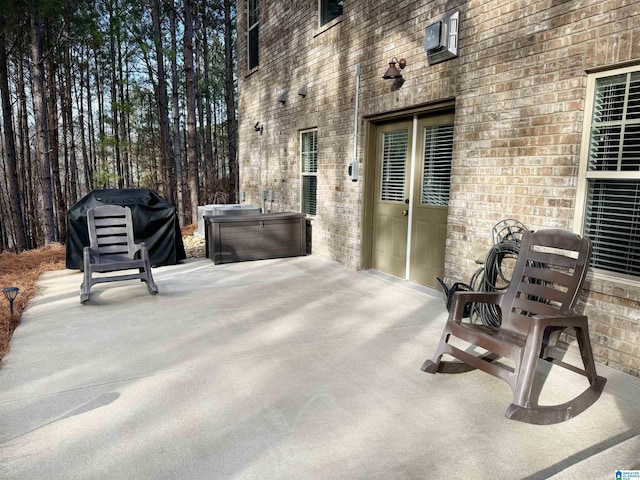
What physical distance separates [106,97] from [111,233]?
17.6m

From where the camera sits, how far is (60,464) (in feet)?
6.14

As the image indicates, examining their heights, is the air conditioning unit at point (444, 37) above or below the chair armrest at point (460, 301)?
above

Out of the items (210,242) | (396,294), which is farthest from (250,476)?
(210,242)

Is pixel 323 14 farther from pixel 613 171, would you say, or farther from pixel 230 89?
pixel 230 89

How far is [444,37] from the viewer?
165 inches

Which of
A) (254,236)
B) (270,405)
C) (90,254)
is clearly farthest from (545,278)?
(254,236)

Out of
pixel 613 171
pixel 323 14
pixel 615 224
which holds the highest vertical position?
pixel 323 14

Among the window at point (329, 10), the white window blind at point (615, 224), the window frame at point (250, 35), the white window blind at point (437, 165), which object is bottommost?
the white window blind at point (615, 224)

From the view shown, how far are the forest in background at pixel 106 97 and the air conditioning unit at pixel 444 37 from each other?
301 inches

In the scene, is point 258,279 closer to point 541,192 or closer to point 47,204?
point 541,192

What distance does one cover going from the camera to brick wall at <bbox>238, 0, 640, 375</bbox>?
300 cm

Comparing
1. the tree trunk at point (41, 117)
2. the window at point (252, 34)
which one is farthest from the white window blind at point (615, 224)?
the tree trunk at point (41, 117)

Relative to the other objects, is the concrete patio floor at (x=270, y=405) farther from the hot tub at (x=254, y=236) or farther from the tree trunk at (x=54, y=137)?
the tree trunk at (x=54, y=137)

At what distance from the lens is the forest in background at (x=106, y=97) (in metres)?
10.2
